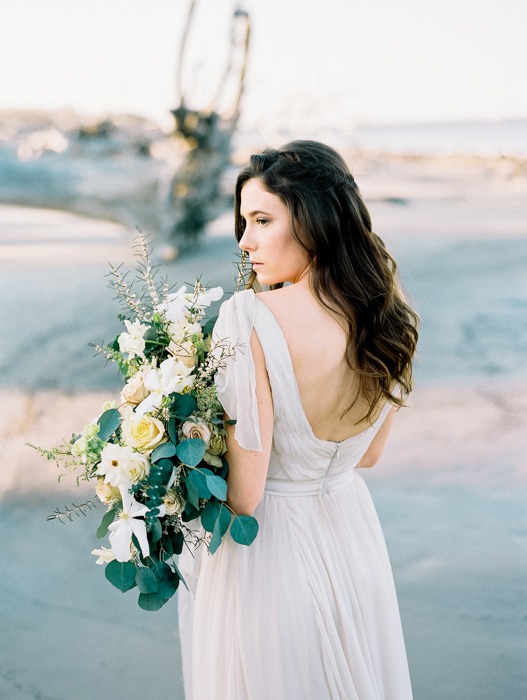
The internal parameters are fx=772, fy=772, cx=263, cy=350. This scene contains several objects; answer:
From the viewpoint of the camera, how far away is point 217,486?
3.99 ft

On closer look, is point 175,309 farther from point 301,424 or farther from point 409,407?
point 409,407

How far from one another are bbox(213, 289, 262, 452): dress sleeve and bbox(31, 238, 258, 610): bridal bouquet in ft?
0.05

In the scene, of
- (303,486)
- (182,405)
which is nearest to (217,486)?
(182,405)

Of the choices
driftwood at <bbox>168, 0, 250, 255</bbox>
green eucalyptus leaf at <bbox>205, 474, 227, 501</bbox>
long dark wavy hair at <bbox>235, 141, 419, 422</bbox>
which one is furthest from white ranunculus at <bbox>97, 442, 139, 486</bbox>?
driftwood at <bbox>168, 0, 250, 255</bbox>

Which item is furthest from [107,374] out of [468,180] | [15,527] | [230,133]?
[468,180]

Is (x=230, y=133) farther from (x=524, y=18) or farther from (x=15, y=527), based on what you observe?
(x=15, y=527)

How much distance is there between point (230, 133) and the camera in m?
3.91

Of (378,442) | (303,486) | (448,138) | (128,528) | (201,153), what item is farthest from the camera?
(201,153)

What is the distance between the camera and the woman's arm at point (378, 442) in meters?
1.58

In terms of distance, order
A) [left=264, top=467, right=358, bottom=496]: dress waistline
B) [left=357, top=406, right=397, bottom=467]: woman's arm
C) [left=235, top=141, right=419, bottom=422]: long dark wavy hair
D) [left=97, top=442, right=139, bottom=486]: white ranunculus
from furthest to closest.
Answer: [left=357, top=406, right=397, bottom=467]: woman's arm, [left=264, top=467, right=358, bottom=496]: dress waistline, [left=235, top=141, right=419, bottom=422]: long dark wavy hair, [left=97, top=442, right=139, bottom=486]: white ranunculus

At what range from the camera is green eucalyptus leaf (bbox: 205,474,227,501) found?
121 centimetres

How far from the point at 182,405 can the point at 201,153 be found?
9.71 feet

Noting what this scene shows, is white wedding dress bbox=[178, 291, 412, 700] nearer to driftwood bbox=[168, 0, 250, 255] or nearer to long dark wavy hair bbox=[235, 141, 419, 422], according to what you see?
long dark wavy hair bbox=[235, 141, 419, 422]

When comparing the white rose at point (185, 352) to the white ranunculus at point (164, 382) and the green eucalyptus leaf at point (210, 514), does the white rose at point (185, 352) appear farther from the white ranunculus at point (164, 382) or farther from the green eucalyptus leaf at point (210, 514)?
the green eucalyptus leaf at point (210, 514)
